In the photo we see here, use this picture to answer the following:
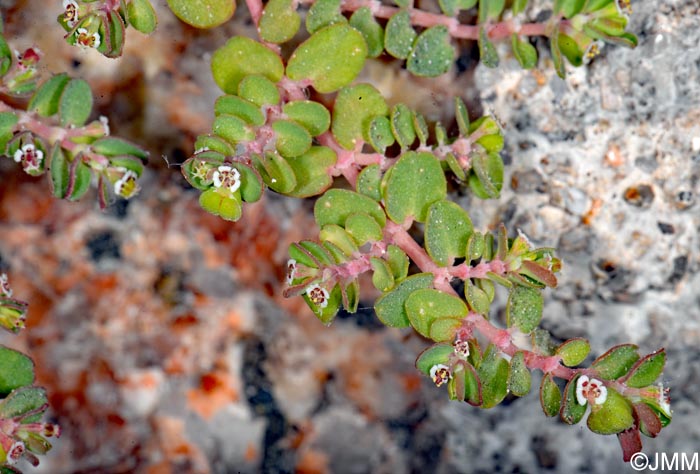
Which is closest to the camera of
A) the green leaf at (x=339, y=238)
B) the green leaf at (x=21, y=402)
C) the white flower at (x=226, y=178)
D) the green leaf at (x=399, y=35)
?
the white flower at (x=226, y=178)

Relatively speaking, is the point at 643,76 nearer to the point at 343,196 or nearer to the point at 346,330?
the point at 343,196

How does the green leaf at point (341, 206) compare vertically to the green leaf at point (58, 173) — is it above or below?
below

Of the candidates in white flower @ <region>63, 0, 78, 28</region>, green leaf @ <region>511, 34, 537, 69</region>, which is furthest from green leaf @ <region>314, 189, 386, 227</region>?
white flower @ <region>63, 0, 78, 28</region>

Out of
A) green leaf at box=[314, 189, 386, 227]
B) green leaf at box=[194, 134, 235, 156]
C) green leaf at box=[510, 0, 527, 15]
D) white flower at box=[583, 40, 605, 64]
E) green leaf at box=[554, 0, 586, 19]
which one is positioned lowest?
green leaf at box=[314, 189, 386, 227]

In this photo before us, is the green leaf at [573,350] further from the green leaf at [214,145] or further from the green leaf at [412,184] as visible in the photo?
the green leaf at [214,145]

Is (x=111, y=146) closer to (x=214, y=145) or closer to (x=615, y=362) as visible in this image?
(x=214, y=145)

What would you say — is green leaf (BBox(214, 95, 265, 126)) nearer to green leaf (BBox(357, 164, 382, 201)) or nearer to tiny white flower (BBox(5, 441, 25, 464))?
green leaf (BBox(357, 164, 382, 201))

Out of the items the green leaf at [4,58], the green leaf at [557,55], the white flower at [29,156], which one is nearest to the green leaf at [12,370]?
the white flower at [29,156]
